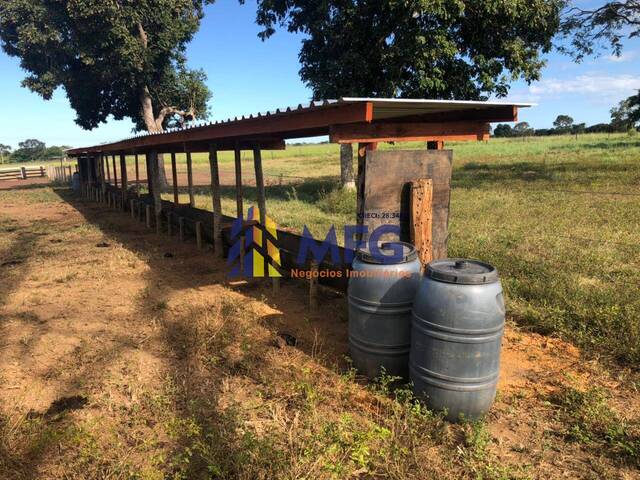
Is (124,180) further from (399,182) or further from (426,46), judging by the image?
(399,182)

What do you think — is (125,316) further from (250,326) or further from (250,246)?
(250,246)

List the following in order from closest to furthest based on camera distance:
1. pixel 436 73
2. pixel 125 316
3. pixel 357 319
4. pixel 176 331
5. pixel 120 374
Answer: pixel 357 319 → pixel 120 374 → pixel 176 331 → pixel 125 316 → pixel 436 73

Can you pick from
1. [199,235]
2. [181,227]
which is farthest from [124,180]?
[199,235]

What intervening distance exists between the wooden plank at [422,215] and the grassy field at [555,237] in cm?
154

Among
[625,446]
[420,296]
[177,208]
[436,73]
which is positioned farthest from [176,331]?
[436,73]

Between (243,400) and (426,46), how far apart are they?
10691mm

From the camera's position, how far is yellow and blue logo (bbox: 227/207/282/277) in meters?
6.84

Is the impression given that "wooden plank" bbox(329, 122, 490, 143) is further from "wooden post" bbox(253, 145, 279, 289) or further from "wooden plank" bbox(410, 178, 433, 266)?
"wooden post" bbox(253, 145, 279, 289)

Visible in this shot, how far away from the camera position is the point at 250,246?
7.49m

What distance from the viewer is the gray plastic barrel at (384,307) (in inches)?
147

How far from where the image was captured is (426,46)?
11539 mm

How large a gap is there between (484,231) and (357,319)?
19.4 feet

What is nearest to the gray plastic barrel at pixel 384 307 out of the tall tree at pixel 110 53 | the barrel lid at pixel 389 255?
the barrel lid at pixel 389 255

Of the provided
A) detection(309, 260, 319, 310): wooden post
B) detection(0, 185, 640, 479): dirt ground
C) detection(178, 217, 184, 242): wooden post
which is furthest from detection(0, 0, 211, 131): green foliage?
detection(309, 260, 319, 310): wooden post
